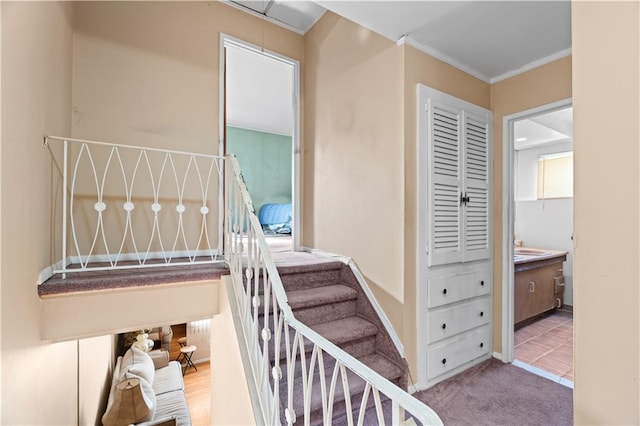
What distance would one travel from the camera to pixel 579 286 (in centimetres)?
96

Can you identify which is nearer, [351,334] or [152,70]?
[351,334]

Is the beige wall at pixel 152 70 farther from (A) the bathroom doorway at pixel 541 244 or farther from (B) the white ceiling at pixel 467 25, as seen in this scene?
(A) the bathroom doorway at pixel 541 244

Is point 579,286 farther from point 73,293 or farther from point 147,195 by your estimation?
point 147,195

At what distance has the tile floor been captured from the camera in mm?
2617

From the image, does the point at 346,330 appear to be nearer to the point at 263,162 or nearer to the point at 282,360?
the point at 282,360

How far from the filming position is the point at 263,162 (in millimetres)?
6062

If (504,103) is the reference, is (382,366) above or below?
below

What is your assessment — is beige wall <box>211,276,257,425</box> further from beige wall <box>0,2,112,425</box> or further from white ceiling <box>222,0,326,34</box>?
white ceiling <box>222,0,326,34</box>

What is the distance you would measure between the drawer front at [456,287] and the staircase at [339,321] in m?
0.47

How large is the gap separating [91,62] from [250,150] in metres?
3.55

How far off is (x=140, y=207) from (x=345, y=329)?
Answer: 2.00 meters

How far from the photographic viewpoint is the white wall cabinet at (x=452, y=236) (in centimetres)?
223

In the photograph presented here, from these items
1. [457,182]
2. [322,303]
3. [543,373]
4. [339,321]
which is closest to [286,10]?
[457,182]

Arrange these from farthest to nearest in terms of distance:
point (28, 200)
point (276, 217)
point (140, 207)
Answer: point (276, 217) → point (140, 207) → point (28, 200)
